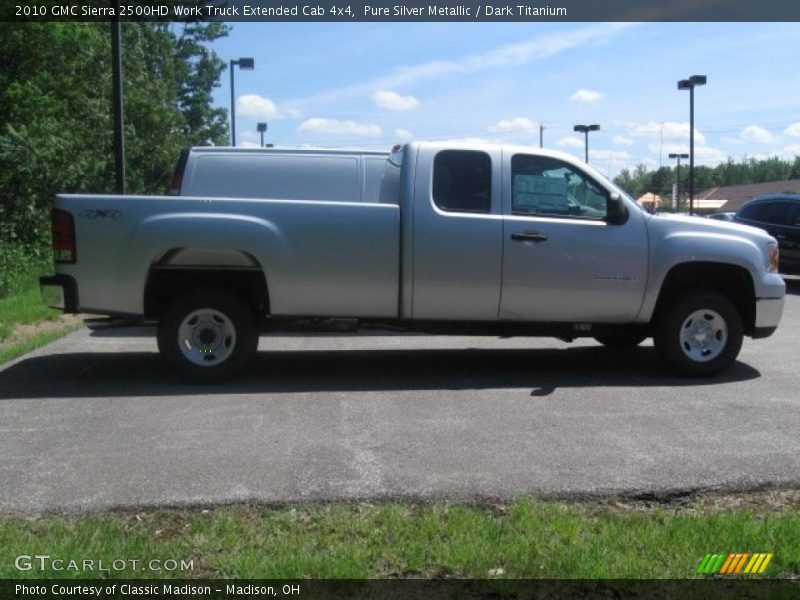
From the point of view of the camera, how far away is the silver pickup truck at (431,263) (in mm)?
7684

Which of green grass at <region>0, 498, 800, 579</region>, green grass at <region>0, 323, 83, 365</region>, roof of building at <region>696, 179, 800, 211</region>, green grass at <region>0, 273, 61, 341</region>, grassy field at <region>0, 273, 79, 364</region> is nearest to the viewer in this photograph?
green grass at <region>0, 498, 800, 579</region>

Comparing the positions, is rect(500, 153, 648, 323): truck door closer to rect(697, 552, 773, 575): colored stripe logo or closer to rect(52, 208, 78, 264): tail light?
rect(52, 208, 78, 264): tail light

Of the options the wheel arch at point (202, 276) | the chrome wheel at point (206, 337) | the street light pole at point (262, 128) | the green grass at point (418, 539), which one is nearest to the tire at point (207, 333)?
the chrome wheel at point (206, 337)

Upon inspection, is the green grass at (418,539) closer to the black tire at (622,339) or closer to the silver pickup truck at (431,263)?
the silver pickup truck at (431,263)

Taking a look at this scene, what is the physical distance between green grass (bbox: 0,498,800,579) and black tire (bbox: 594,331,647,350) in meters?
4.02

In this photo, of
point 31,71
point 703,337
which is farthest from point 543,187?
point 31,71

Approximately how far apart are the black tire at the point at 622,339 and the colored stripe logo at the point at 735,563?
14.8 ft

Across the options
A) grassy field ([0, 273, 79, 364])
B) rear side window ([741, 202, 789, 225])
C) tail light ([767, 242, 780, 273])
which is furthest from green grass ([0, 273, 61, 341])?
rear side window ([741, 202, 789, 225])

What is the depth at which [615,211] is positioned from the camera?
810 cm

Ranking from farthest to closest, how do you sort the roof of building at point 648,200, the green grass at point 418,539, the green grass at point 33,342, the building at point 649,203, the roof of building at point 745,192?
the roof of building at point 745,192
the roof of building at point 648,200
the green grass at point 33,342
the building at point 649,203
the green grass at point 418,539

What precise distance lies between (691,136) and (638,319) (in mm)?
29900

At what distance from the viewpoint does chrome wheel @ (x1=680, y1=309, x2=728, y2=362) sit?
8.27m

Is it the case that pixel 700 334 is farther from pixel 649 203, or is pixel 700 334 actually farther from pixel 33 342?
pixel 33 342

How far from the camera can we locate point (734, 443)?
5965mm
